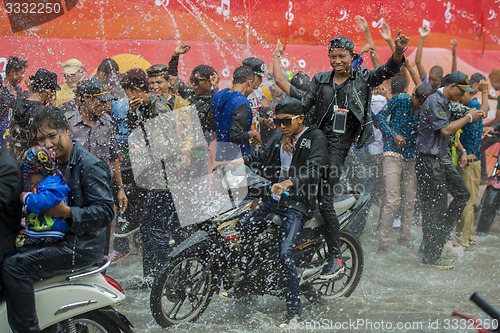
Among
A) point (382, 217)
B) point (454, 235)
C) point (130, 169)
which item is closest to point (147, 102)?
point (130, 169)

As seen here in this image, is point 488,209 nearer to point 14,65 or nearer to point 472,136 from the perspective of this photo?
point 472,136

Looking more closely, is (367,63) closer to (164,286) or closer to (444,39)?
(444,39)

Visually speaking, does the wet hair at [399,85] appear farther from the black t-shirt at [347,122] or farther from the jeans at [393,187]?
the black t-shirt at [347,122]

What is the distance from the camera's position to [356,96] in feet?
17.0

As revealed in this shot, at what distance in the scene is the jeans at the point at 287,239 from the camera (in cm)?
477

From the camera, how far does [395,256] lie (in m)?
7.03

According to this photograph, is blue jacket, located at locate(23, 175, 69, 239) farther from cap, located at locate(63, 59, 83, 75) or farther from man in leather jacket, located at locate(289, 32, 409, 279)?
cap, located at locate(63, 59, 83, 75)

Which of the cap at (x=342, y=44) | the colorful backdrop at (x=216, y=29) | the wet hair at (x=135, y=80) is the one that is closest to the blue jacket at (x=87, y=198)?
the wet hair at (x=135, y=80)

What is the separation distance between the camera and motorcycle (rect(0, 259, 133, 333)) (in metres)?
3.44

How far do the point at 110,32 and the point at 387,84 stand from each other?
4.97 m

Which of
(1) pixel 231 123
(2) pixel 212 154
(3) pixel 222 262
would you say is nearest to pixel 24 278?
(3) pixel 222 262

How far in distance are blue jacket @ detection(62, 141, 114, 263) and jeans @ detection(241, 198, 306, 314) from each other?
159 cm

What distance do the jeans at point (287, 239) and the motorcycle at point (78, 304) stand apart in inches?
58.7

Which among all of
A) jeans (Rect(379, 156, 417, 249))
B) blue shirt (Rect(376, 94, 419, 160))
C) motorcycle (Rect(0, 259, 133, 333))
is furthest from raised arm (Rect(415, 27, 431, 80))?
motorcycle (Rect(0, 259, 133, 333))
